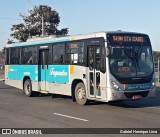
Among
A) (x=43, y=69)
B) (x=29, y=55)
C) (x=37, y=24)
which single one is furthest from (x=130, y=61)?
(x=37, y=24)

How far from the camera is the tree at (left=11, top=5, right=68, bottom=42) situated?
162ft

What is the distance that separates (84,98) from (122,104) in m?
1.71

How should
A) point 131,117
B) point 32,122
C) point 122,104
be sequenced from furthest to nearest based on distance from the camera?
point 122,104, point 131,117, point 32,122

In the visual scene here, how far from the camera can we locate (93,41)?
46.8ft

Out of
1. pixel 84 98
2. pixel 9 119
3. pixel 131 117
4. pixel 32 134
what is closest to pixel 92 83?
pixel 84 98

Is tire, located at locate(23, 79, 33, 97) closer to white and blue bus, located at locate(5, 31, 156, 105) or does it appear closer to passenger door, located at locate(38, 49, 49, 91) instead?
passenger door, located at locate(38, 49, 49, 91)

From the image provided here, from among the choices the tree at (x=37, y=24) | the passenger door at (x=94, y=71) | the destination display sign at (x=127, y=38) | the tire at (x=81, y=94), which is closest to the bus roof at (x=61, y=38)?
the destination display sign at (x=127, y=38)

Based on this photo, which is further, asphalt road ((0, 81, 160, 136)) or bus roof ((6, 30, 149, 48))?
bus roof ((6, 30, 149, 48))

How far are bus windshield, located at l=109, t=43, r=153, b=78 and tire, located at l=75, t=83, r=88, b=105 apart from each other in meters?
2.00

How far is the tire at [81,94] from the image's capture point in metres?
14.8

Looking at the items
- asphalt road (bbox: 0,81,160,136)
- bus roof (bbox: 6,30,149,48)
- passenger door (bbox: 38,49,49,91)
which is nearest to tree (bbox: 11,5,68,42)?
bus roof (bbox: 6,30,149,48)

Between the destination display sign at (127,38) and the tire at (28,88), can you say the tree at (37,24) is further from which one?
the destination display sign at (127,38)

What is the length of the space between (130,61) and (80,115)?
303cm

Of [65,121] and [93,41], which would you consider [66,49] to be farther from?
[65,121]
